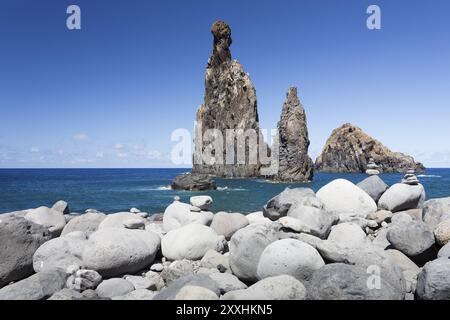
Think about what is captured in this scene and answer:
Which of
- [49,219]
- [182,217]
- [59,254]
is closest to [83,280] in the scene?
[59,254]

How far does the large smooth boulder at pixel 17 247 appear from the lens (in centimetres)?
795

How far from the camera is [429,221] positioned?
988 centimetres

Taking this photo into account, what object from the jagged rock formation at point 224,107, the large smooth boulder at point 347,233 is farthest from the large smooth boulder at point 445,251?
the jagged rock formation at point 224,107

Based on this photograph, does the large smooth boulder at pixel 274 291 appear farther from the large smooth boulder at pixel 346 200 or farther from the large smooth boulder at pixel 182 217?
the large smooth boulder at pixel 346 200

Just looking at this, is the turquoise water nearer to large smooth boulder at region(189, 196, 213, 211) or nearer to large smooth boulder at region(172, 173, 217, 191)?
large smooth boulder at region(172, 173, 217, 191)

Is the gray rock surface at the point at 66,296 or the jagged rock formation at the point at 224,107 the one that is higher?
the jagged rock formation at the point at 224,107

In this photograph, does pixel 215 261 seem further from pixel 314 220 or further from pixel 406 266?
pixel 406 266

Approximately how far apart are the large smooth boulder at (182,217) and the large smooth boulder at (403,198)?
6001mm

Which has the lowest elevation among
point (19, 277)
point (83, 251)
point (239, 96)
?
point (19, 277)
